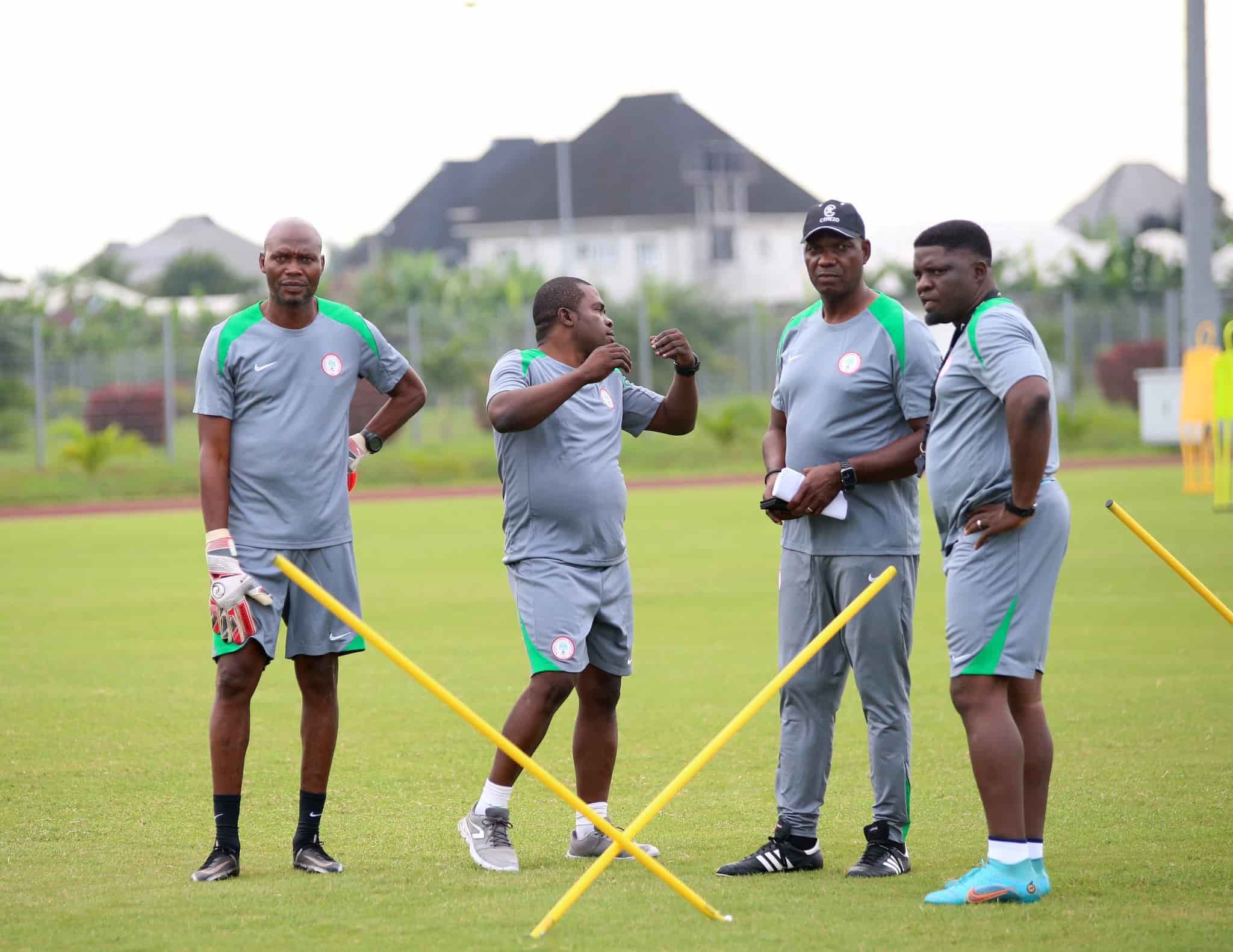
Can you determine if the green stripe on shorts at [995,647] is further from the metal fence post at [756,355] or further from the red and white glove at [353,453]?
the metal fence post at [756,355]

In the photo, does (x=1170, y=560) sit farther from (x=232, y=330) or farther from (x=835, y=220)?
(x=232, y=330)

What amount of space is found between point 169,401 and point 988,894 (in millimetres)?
27348

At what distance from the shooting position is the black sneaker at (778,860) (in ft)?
18.5

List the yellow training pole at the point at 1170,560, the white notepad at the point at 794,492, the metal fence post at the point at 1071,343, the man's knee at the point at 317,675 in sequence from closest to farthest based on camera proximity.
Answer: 1. the yellow training pole at the point at 1170,560
2. the white notepad at the point at 794,492
3. the man's knee at the point at 317,675
4. the metal fence post at the point at 1071,343

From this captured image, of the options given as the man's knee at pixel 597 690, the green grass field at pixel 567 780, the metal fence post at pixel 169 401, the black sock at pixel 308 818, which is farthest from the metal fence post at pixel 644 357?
the black sock at pixel 308 818

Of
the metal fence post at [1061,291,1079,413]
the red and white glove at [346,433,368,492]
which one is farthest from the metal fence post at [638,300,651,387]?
the red and white glove at [346,433,368,492]

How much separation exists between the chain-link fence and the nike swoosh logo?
886 inches

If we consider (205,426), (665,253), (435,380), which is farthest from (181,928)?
(665,253)

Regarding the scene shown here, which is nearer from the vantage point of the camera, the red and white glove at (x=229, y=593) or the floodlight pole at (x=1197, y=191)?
the red and white glove at (x=229, y=593)

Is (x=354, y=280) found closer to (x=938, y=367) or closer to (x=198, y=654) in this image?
(x=198, y=654)

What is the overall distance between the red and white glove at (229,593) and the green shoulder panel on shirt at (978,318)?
253 centimetres

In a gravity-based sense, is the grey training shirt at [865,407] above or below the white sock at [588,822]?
above

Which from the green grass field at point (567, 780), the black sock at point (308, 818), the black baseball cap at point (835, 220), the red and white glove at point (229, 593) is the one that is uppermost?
the black baseball cap at point (835, 220)

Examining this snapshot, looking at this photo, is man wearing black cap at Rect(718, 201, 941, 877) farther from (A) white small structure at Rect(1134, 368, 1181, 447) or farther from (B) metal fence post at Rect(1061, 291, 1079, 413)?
(B) metal fence post at Rect(1061, 291, 1079, 413)
